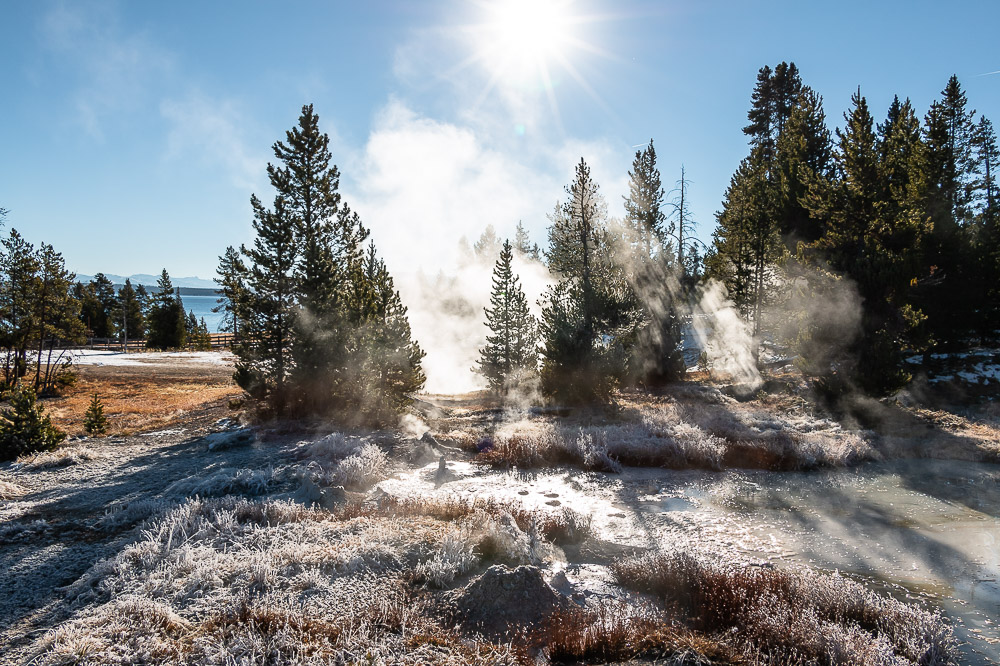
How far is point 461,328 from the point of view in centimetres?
5269

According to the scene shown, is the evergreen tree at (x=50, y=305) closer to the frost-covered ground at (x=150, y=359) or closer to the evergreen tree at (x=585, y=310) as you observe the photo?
the frost-covered ground at (x=150, y=359)

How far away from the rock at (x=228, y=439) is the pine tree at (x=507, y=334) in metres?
14.1

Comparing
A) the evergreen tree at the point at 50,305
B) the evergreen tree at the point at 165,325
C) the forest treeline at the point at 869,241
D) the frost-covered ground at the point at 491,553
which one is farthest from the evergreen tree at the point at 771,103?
the evergreen tree at the point at 165,325

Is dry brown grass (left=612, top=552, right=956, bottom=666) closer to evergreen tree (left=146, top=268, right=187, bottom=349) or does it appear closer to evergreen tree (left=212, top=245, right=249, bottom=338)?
evergreen tree (left=212, top=245, right=249, bottom=338)

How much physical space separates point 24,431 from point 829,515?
19.9 metres

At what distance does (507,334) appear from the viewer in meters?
28.4

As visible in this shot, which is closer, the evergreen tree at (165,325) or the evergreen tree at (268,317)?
the evergreen tree at (268,317)

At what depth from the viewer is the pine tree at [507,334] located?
92.0ft

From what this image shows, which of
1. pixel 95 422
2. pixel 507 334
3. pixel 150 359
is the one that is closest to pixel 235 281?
pixel 95 422

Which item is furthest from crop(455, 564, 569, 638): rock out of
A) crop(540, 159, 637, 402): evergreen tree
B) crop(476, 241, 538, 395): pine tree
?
crop(476, 241, 538, 395): pine tree

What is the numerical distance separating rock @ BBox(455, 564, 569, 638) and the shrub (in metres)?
14.5

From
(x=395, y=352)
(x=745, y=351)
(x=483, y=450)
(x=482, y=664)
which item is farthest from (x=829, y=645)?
(x=745, y=351)

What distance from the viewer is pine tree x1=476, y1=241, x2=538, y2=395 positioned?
28047 millimetres

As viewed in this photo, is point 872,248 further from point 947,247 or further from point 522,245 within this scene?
point 522,245
